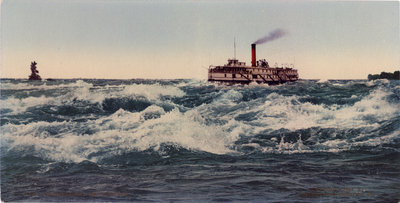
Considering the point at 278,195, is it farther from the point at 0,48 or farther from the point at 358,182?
the point at 0,48

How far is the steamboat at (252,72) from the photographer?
23.4 feet

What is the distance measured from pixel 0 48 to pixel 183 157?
3.92 m

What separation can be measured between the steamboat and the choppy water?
39 centimetres

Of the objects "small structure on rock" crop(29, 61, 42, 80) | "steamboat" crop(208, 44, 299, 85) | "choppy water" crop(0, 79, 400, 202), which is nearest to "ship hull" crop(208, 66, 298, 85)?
"steamboat" crop(208, 44, 299, 85)

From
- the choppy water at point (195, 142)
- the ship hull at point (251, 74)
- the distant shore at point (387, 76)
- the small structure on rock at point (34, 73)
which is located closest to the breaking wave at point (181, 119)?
the choppy water at point (195, 142)

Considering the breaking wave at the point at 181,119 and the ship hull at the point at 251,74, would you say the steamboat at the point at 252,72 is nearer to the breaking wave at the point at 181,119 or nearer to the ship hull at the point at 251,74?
the ship hull at the point at 251,74

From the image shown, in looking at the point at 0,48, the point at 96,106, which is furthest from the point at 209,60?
the point at 0,48

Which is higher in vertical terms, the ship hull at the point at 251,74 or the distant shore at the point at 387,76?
the ship hull at the point at 251,74

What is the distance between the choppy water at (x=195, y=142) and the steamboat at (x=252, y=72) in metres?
0.39

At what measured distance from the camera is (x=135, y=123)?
686 cm

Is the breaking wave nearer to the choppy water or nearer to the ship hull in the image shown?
the choppy water

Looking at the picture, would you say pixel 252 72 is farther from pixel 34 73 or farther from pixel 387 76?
pixel 34 73

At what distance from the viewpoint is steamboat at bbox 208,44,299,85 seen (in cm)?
712

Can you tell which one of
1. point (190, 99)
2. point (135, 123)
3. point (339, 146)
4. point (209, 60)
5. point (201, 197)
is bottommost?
point (201, 197)
